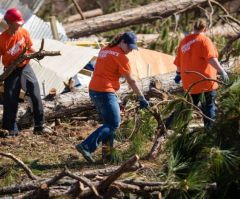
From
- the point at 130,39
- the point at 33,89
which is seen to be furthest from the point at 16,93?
the point at 130,39

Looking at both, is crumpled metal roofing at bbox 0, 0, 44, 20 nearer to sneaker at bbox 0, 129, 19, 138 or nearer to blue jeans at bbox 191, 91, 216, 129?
sneaker at bbox 0, 129, 19, 138

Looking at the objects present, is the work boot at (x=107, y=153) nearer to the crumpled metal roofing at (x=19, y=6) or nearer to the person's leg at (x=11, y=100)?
the person's leg at (x=11, y=100)

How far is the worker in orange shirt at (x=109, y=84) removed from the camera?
9.09m

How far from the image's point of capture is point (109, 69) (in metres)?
9.16

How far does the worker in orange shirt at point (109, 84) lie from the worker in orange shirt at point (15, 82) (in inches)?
63.7

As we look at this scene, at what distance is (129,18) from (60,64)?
3564 millimetres

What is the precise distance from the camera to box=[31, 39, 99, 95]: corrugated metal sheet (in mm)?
11961

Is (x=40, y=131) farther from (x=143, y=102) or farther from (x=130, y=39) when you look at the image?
(x=130, y=39)

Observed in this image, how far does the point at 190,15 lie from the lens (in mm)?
18391

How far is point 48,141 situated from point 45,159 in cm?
84

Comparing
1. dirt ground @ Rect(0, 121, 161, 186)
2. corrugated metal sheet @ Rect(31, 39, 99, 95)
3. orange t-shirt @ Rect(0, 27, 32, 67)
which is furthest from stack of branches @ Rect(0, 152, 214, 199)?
corrugated metal sheet @ Rect(31, 39, 99, 95)

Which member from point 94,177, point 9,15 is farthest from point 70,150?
point 94,177

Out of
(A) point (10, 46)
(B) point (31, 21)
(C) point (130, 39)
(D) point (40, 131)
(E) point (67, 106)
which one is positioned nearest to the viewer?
(C) point (130, 39)

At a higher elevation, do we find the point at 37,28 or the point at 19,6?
the point at 19,6
